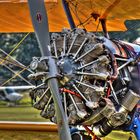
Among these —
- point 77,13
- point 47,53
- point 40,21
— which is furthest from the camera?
point 77,13

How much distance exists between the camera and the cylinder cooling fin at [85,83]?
177 inches

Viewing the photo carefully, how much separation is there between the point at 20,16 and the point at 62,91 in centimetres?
370

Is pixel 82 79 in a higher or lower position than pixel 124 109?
higher

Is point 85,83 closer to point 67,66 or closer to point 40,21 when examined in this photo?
point 67,66

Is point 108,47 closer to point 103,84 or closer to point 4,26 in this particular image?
point 103,84

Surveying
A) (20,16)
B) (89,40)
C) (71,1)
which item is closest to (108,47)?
(89,40)

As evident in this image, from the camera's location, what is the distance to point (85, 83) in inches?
178

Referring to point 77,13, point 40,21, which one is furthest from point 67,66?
point 77,13

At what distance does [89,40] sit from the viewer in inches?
183

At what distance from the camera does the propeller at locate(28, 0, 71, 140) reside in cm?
429

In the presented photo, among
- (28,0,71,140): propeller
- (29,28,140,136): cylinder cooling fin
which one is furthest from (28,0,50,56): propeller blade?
(29,28,140,136): cylinder cooling fin

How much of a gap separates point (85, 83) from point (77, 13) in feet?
7.37

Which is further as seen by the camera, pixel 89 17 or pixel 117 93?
pixel 89 17

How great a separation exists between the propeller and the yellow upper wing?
1.25 metres
